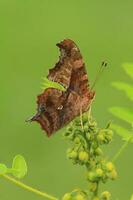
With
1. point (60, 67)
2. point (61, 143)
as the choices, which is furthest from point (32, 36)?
point (60, 67)

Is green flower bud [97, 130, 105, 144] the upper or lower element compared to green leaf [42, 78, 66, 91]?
lower

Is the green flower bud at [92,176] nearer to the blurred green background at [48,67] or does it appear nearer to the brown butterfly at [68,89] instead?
the brown butterfly at [68,89]

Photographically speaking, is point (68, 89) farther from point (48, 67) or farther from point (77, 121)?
point (48, 67)

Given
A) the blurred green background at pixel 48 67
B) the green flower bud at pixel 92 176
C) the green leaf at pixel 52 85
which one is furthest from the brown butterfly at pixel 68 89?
the blurred green background at pixel 48 67

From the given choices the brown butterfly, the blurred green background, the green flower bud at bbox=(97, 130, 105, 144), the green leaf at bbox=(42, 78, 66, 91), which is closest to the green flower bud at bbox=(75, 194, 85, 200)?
the green flower bud at bbox=(97, 130, 105, 144)

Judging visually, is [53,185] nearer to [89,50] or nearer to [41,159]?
[41,159]

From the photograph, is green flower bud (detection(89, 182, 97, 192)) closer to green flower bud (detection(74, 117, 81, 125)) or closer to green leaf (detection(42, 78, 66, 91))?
green flower bud (detection(74, 117, 81, 125))
